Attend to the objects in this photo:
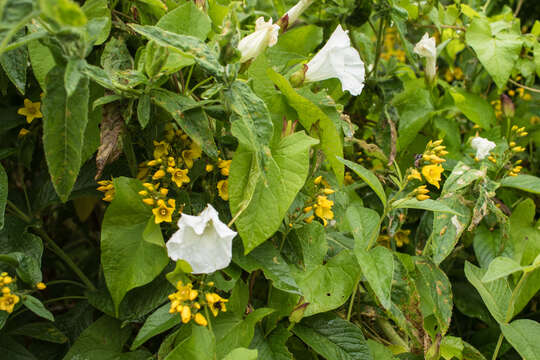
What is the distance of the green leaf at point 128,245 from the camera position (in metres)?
0.71

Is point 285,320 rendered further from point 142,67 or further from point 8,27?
point 8,27

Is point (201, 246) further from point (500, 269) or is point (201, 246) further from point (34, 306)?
point (500, 269)

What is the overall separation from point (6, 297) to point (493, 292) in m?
0.87

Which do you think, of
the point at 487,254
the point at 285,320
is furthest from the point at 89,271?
the point at 487,254

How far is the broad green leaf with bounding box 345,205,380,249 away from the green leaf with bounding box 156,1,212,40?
15.4 inches

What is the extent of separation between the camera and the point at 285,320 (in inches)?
32.8

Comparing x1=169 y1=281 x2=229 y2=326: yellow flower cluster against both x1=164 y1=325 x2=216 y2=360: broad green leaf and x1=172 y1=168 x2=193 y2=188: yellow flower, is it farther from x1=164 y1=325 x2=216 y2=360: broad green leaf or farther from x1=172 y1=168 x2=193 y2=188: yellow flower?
x1=172 y1=168 x2=193 y2=188: yellow flower

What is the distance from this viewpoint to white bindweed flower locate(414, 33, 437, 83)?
43.7 inches

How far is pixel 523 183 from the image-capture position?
3.32 ft

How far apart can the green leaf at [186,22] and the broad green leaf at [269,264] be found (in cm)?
Result: 34

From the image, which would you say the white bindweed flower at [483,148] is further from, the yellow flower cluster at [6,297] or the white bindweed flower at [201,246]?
the yellow flower cluster at [6,297]

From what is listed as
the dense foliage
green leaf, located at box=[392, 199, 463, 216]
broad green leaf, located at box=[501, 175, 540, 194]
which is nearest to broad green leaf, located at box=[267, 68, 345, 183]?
the dense foliage

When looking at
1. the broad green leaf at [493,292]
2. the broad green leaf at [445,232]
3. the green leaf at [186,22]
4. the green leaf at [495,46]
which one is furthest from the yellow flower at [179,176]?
the green leaf at [495,46]

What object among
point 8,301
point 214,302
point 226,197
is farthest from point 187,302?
point 8,301
